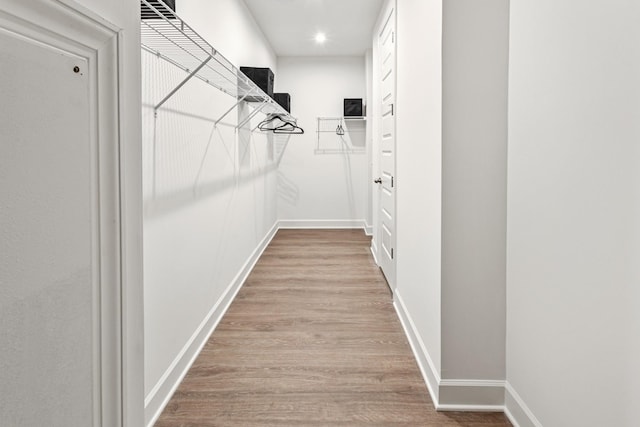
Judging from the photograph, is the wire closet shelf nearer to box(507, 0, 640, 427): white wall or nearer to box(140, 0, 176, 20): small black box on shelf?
box(140, 0, 176, 20): small black box on shelf

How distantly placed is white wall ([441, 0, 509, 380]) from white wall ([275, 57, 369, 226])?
4924 millimetres

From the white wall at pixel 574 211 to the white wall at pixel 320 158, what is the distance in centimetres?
513

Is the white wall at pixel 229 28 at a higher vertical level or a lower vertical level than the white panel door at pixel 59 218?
higher

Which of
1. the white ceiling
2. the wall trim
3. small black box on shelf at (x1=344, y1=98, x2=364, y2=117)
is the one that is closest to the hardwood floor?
the wall trim

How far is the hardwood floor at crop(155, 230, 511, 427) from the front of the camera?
6.72 feet

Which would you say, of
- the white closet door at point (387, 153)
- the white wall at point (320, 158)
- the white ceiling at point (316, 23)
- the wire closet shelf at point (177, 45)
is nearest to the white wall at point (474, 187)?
the wire closet shelf at point (177, 45)

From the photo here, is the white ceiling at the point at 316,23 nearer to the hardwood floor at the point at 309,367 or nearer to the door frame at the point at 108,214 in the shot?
the hardwood floor at the point at 309,367

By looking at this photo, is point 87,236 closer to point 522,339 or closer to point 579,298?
point 579,298

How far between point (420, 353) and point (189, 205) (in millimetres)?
1417

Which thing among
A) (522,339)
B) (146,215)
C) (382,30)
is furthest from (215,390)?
(382,30)

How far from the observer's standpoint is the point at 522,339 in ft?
6.24

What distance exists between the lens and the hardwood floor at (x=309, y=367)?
6.72 ft

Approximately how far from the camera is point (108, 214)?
77 centimetres

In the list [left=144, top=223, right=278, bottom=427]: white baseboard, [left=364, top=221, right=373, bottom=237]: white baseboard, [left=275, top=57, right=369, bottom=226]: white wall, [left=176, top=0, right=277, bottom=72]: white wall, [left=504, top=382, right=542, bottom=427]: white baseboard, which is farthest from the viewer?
[left=275, top=57, right=369, bottom=226]: white wall
